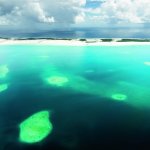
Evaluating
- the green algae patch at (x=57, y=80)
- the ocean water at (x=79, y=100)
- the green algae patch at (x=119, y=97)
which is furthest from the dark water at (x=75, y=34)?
the green algae patch at (x=119, y=97)

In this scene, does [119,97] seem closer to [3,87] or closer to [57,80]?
[57,80]

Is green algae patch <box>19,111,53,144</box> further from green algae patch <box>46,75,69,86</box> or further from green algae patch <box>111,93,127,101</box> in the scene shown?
green algae patch <box>46,75,69,86</box>

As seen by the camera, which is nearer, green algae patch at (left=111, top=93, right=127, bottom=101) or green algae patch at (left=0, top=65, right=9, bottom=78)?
green algae patch at (left=111, top=93, right=127, bottom=101)

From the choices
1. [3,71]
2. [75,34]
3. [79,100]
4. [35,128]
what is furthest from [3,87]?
[75,34]

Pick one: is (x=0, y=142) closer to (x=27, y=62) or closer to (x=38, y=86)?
(x=38, y=86)

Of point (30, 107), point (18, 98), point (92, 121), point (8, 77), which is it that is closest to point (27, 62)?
point (8, 77)

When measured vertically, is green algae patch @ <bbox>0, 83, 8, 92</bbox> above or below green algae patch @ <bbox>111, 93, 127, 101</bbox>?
below

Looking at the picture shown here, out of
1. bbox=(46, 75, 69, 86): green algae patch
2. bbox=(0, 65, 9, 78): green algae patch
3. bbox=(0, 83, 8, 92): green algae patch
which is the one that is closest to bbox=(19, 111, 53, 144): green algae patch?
bbox=(0, 83, 8, 92): green algae patch

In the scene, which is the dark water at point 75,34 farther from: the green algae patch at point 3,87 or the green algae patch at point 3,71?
the green algae patch at point 3,87
